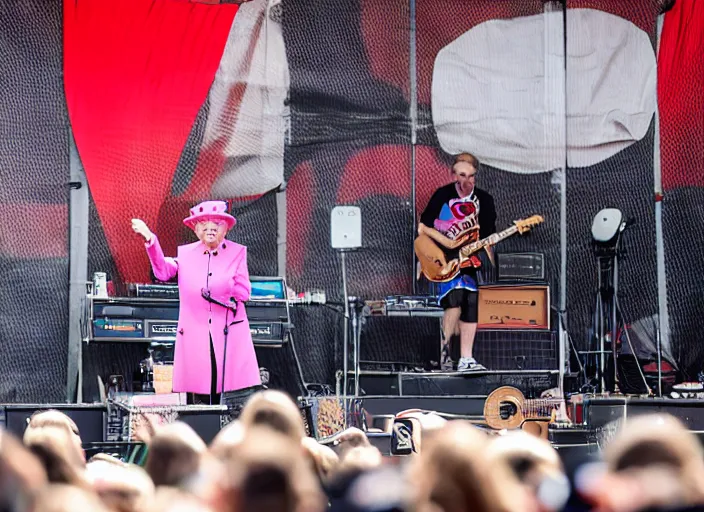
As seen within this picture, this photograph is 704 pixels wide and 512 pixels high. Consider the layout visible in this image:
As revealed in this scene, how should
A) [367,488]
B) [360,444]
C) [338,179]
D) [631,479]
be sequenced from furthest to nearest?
[338,179]
[360,444]
[367,488]
[631,479]

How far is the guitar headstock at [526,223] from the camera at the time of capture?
1025cm

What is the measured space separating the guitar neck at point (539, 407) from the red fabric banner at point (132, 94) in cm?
308

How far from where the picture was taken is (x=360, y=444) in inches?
186

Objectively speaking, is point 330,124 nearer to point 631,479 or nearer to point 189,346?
point 189,346

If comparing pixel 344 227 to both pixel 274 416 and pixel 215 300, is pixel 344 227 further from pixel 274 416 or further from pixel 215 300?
pixel 274 416

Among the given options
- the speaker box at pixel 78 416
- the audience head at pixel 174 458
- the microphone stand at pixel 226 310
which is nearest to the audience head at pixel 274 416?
the audience head at pixel 174 458

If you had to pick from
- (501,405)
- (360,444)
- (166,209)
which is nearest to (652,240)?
(501,405)

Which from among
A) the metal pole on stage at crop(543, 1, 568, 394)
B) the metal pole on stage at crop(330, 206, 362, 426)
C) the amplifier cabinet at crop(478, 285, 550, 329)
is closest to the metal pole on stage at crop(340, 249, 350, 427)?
the metal pole on stage at crop(330, 206, 362, 426)

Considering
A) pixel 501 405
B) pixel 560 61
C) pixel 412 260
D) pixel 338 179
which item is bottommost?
pixel 501 405

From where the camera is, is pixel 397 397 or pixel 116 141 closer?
pixel 397 397

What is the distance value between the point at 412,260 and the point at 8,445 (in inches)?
310

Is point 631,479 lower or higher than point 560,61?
lower

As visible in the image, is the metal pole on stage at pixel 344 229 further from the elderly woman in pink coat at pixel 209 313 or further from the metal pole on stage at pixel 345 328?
the elderly woman in pink coat at pixel 209 313

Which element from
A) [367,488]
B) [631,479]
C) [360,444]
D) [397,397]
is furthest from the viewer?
[397,397]
